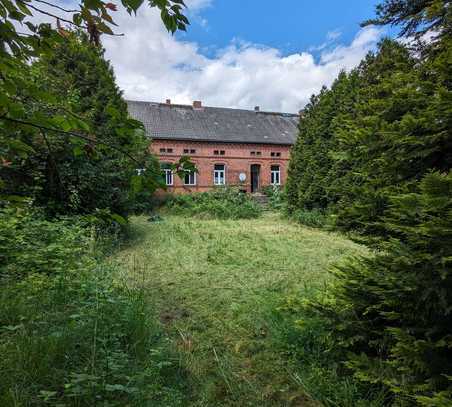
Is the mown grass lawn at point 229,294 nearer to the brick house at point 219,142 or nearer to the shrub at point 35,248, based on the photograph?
the shrub at point 35,248

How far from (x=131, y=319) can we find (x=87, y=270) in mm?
1495

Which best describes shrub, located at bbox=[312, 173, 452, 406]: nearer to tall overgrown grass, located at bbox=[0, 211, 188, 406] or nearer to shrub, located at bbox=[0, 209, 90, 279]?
tall overgrown grass, located at bbox=[0, 211, 188, 406]

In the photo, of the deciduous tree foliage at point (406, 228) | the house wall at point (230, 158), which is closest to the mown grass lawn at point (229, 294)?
the deciduous tree foliage at point (406, 228)

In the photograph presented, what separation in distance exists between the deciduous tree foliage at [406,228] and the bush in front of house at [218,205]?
36.4 feet

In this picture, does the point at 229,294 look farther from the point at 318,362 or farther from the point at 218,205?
the point at 218,205

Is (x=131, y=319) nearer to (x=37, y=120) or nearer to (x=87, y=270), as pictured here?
(x=87, y=270)

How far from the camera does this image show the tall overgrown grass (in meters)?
1.90

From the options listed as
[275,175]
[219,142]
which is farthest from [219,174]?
[275,175]

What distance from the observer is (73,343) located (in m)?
2.31

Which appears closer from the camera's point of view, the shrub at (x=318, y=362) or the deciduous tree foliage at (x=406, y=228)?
the deciduous tree foliage at (x=406, y=228)

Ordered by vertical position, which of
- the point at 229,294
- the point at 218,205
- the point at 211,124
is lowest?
the point at 229,294

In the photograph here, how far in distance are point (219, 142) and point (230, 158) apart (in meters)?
1.53

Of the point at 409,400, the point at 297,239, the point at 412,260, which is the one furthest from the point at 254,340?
the point at 297,239

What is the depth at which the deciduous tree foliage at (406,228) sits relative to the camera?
68.9 inches
